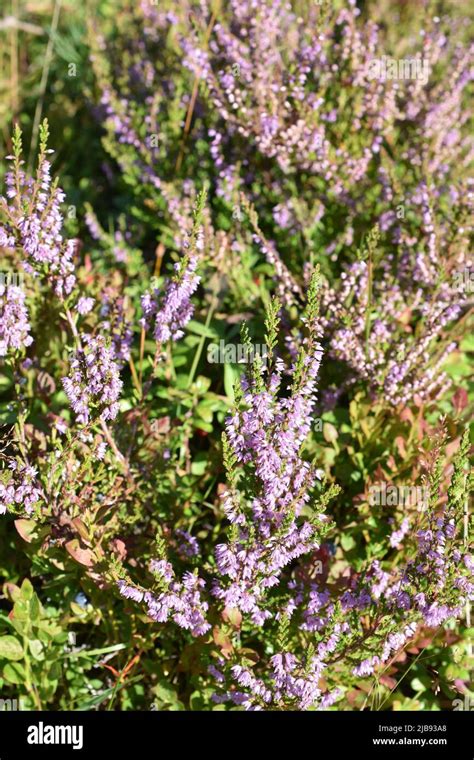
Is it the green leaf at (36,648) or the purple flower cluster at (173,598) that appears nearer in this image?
the purple flower cluster at (173,598)

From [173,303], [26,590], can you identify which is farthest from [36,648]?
[173,303]

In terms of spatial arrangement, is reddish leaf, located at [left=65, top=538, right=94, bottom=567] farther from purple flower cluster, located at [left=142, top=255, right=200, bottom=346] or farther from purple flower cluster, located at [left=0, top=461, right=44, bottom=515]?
purple flower cluster, located at [left=142, top=255, right=200, bottom=346]

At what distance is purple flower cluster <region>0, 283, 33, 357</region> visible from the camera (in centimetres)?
236

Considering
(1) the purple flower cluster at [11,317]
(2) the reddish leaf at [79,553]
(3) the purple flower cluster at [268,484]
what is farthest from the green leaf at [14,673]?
(1) the purple flower cluster at [11,317]

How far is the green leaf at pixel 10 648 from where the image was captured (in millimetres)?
2637

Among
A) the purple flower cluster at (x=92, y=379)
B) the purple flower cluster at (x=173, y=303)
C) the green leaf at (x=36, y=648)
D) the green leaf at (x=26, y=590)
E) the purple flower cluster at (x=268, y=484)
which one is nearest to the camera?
the purple flower cluster at (x=268, y=484)

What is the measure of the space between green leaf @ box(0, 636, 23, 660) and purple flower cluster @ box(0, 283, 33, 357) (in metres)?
1.03

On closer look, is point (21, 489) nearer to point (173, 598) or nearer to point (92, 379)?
point (92, 379)

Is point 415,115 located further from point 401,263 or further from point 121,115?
point 121,115

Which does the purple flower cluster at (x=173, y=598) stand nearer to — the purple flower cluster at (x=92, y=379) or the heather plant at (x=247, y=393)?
the heather plant at (x=247, y=393)

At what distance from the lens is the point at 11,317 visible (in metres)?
2.37

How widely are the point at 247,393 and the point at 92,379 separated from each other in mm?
486

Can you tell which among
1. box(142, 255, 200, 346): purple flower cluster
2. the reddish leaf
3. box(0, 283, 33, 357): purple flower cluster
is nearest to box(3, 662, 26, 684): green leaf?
the reddish leaf
